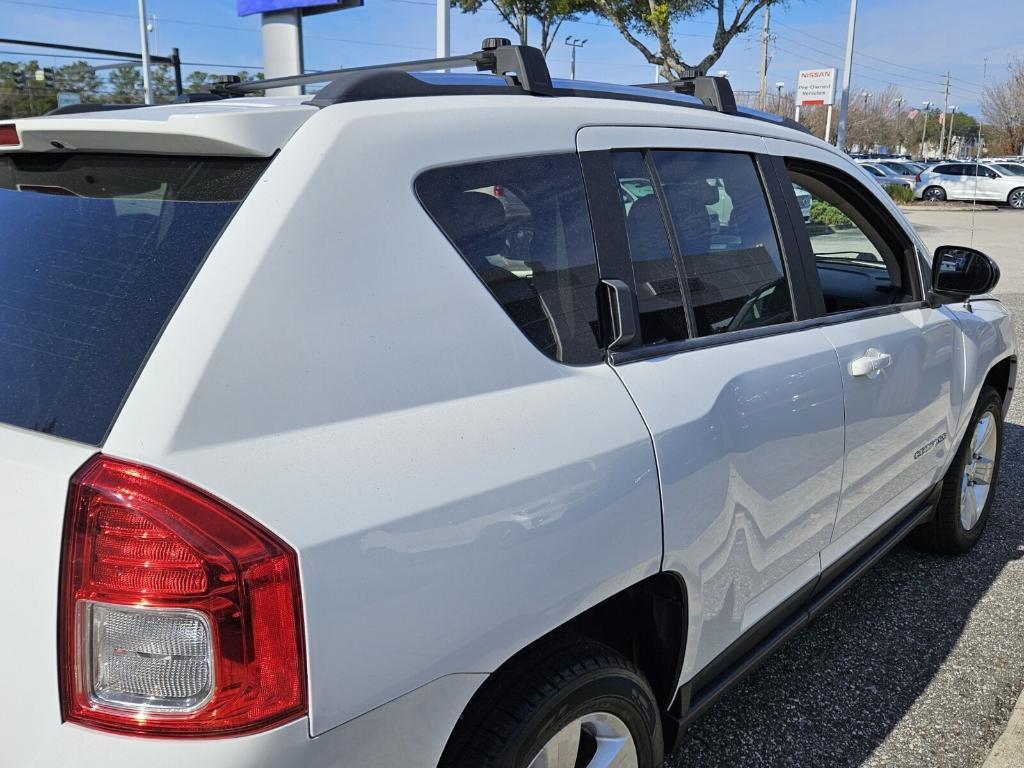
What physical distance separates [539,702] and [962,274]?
2.65m

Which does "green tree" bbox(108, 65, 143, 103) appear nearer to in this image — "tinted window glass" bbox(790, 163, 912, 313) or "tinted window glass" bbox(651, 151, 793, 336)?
"tinted window glass" bbox(790, 163, 912, 313)

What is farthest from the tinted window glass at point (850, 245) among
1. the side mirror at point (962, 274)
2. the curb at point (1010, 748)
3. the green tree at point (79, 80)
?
the green tree at point (79, 80)

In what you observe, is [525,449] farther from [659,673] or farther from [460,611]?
[659,673]

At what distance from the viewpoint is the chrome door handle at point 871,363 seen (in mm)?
2641

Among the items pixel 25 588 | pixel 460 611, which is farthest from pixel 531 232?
pixel 25 588

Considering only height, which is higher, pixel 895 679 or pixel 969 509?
pixel 969 509

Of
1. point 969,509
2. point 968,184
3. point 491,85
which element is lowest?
point 969,509

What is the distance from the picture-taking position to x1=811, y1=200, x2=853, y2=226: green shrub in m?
3.04

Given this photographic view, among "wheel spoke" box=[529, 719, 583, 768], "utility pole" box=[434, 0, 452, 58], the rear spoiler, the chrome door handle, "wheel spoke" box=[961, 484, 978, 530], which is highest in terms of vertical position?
"utility pole" box=[434, 0, 452, 58]

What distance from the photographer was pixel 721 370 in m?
2.14

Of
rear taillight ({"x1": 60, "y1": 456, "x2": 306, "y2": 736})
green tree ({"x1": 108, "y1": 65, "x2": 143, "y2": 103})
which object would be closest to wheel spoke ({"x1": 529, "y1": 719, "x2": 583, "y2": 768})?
rear taillight ({"x1": 60, "y1": 456, "x2": 306, "y2": 736})

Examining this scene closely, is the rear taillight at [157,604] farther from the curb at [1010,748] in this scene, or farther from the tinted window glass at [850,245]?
the curb at [1010,748]

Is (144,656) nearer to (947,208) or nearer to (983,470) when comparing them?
(983,470)

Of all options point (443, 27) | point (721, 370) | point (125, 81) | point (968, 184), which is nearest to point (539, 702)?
point (721, 370)
